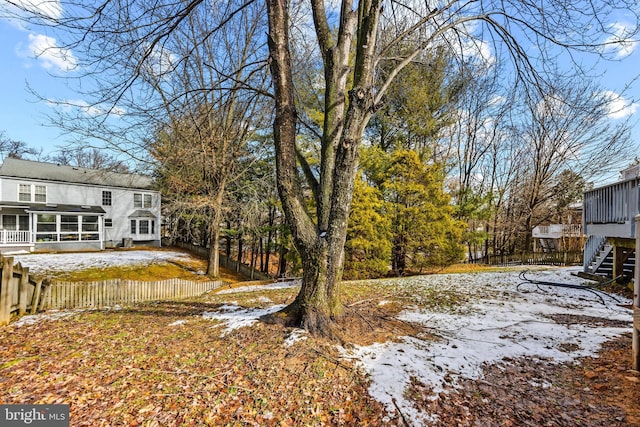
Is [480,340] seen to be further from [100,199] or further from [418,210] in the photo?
[100,199]

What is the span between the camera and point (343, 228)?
3.78 metres

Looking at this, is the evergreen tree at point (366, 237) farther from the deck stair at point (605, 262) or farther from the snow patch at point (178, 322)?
the snow patch at point (178, 322)

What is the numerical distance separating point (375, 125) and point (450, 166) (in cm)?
498

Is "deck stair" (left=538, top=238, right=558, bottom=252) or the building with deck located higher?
the building with deck

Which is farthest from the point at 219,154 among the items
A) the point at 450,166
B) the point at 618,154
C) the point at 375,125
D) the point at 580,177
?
the point at 618,154

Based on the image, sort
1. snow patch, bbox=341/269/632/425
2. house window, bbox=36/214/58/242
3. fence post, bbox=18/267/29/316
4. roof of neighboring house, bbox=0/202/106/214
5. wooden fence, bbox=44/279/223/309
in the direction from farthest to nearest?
house window, bbox=36/214/58/242
roof of neighboring house, bbox=0/202/106/214
wooden fence, bbox=44/279/223/309
fence post, bbox=18/267/29/316
snow patch, bbox=341/269/632/425

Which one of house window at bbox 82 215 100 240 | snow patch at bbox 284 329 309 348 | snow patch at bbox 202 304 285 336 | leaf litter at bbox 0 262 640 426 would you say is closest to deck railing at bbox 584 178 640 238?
leaf litter at bbox 0 262 640 426

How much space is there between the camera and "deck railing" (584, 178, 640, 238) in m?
6.27

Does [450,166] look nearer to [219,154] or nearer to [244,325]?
[219,154]

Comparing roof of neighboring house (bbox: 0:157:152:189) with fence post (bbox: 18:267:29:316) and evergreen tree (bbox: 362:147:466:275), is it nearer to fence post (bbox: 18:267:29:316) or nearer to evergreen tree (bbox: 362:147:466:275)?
fence post (bbox: 18:267:29:316)

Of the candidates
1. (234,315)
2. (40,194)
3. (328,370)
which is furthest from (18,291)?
(40,194)

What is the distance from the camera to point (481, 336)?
13.1 feet

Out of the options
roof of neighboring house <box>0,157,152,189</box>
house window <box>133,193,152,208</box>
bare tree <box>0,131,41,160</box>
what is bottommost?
house window <box>133,193,152,208</box>

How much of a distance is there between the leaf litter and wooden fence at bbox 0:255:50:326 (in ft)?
1.86
